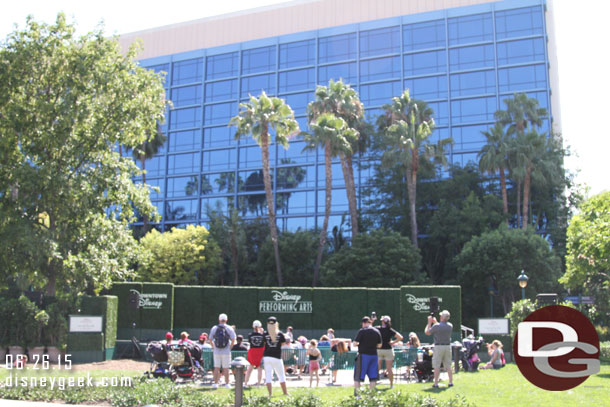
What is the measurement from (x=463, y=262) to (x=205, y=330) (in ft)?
64.7

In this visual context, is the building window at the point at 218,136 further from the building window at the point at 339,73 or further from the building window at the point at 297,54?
the building window at the point at 339,73

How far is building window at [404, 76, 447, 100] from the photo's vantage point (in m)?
54.9

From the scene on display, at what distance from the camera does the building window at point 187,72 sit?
6494cm

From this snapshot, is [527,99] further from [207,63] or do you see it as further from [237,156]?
[207,63]

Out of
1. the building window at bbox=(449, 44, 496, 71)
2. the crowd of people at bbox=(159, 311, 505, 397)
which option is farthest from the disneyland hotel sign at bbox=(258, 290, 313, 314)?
the building window at bbox=(449, 44, 496, 71)

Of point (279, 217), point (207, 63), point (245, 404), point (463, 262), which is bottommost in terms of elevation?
point (245, 404)

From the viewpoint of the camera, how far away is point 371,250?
125 ft

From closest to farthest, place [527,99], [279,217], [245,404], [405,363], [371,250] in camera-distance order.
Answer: [245,404]
[405,363]
[371,250]
[527,99]
[279,217]

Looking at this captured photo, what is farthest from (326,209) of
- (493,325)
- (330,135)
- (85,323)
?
(85,323)

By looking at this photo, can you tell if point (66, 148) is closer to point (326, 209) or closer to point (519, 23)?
point (326, 209)

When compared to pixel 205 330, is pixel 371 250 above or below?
above

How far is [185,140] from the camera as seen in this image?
63188 mm

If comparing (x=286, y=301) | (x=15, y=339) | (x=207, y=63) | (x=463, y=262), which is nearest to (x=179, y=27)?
(x=207, y=63)

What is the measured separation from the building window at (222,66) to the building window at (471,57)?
22.9 m
